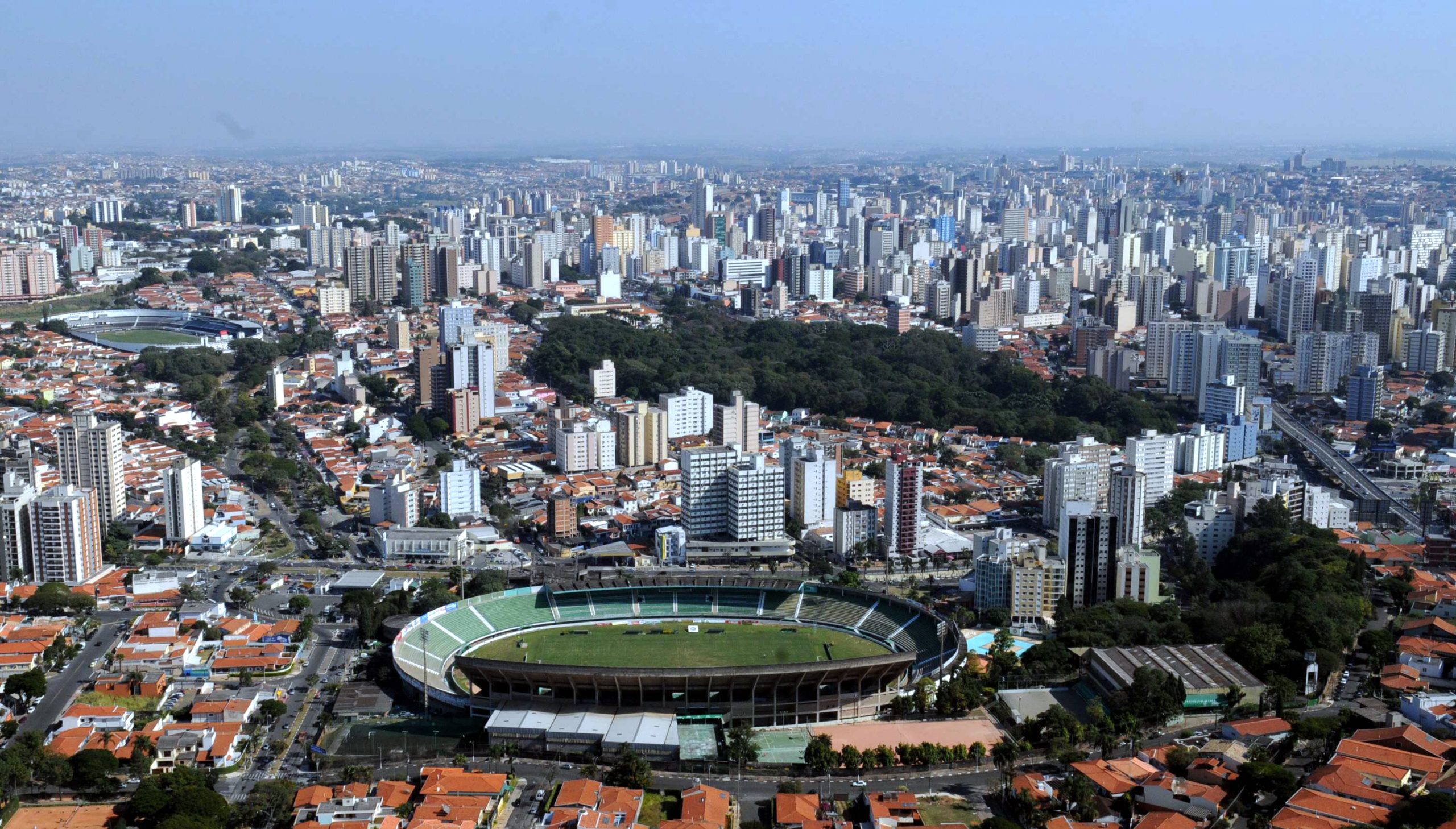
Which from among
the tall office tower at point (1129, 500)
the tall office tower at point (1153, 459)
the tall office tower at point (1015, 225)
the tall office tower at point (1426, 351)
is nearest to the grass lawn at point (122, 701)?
the tall office tower at point (1129, 500)

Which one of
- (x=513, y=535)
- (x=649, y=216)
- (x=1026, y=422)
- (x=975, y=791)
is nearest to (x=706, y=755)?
(x=975, y=791)

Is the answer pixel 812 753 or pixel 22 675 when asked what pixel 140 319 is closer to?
pixel 22 675

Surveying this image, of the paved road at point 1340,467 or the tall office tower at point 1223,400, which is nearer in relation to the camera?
the paved road at point 1340,467

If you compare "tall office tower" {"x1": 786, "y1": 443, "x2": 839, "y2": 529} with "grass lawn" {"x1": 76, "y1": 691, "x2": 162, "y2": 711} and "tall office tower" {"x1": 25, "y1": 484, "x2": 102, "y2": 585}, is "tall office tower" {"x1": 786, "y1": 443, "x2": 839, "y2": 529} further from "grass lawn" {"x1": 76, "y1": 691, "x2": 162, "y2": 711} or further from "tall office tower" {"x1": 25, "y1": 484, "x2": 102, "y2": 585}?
"grass lawn" {"x1": 76, "y1": 691, "x2": 162, "y2": 711}

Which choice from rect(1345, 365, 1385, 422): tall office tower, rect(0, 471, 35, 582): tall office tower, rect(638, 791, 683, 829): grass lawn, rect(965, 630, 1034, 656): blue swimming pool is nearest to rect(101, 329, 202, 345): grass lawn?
rect(0, 471, 35, 582): tall office tower

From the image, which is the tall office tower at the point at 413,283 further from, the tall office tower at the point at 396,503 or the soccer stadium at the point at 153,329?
the tall office tower at the point at 396,503

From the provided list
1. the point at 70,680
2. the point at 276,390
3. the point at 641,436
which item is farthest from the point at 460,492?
the point at 276,390
